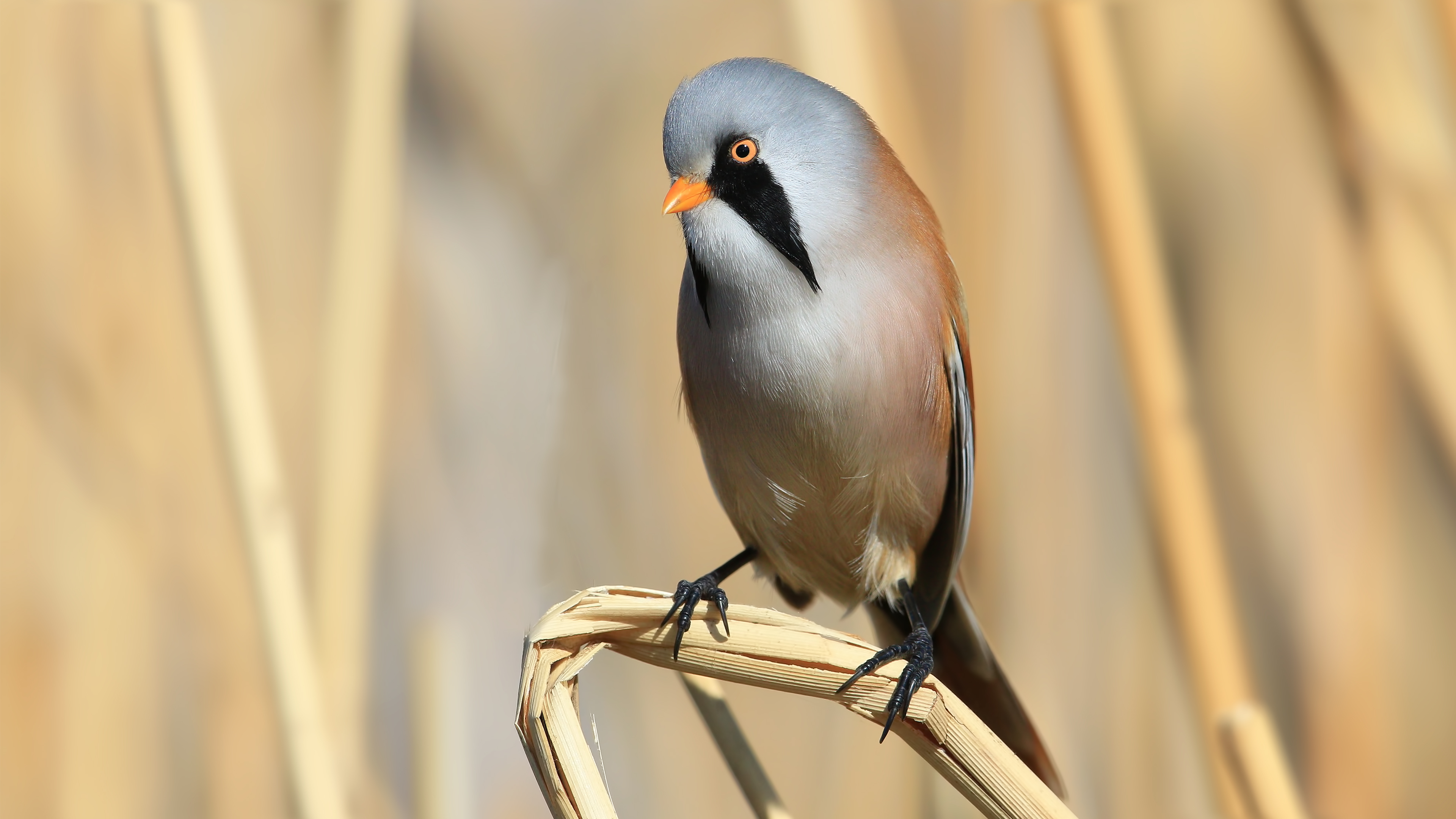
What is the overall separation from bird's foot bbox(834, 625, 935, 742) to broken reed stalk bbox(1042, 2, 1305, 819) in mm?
381

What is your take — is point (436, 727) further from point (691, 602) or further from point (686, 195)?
point (686, 195)

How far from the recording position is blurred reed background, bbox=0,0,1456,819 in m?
1.72

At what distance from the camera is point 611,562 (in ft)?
6.24

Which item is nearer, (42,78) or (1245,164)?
(42,78)

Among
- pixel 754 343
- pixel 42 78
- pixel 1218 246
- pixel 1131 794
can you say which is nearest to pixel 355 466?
pixel 754 343

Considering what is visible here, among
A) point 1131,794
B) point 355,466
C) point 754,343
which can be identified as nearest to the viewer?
point 754,343

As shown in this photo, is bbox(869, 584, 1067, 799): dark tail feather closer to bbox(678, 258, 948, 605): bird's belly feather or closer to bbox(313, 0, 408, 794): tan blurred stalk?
bbox(678, 258, 948, 605): bird's belly feather

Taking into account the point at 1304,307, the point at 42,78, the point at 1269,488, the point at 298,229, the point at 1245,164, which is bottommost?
the point at 1269,488

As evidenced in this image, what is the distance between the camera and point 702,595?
4.27 feet

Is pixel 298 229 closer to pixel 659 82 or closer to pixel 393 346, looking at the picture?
pixel 393 346

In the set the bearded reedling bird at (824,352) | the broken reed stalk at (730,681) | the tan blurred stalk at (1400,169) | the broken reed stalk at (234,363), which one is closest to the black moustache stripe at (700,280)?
the bearded reedling bird at (824,352)

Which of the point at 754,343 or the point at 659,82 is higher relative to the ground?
the point at 659,82

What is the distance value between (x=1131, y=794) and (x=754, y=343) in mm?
1120

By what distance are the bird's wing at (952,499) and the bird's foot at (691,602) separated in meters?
0.30
